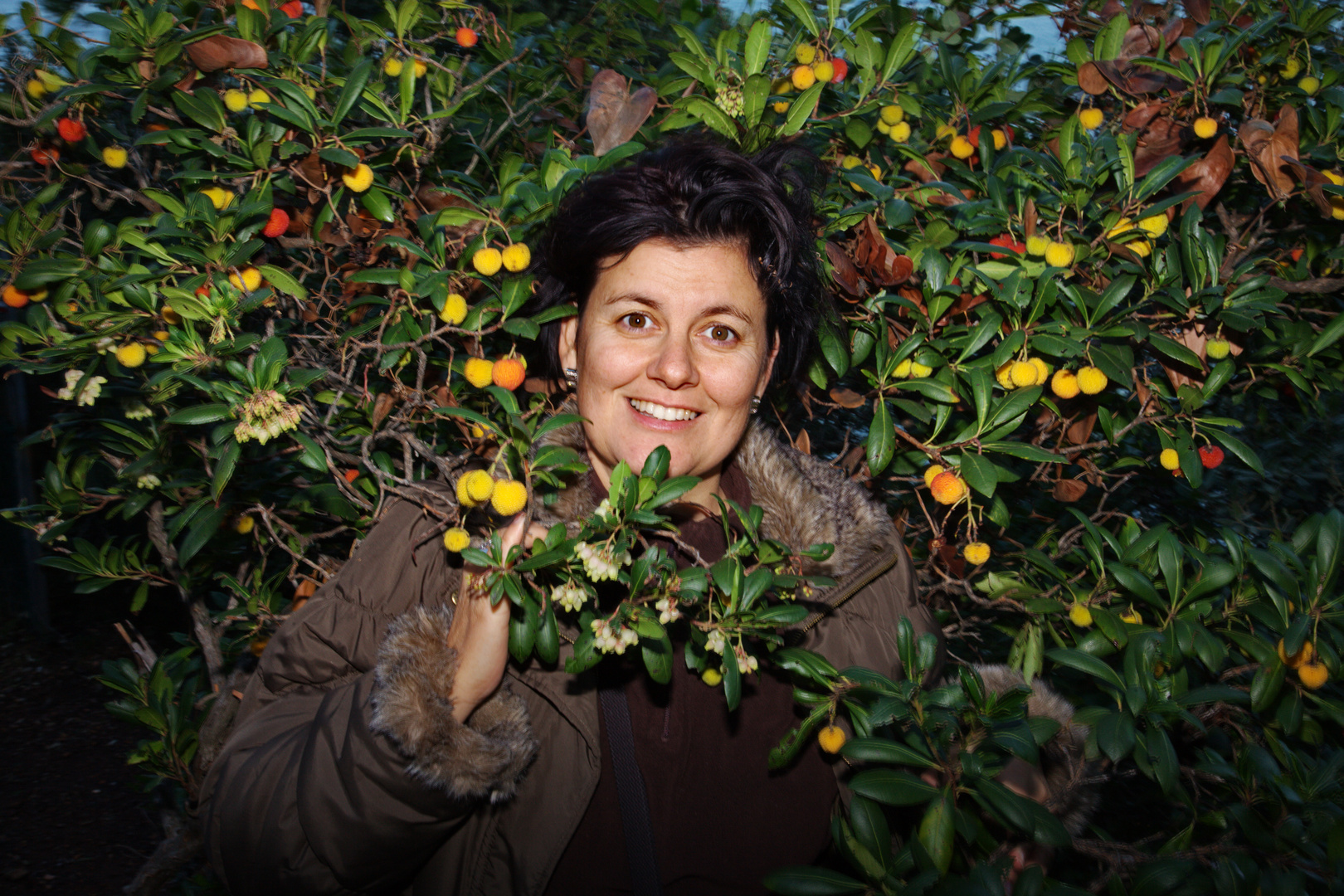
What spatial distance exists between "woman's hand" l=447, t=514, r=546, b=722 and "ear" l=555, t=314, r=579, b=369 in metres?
0.56

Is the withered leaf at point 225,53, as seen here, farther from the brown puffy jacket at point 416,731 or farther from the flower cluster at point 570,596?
the flower cluster at point 570,596

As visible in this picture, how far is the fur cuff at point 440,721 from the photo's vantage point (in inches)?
46.3

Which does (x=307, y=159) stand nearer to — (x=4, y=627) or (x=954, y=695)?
(x=954, y=695)

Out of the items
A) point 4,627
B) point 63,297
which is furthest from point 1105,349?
point 4,627

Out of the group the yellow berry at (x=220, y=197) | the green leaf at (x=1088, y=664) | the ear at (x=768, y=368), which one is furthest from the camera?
the ear at (x=768, y=368)

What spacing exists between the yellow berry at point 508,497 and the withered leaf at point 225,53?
107 cm

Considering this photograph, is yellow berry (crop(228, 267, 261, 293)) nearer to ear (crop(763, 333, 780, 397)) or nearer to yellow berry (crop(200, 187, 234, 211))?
yellow berry (crop(200, 187, 234, 211))

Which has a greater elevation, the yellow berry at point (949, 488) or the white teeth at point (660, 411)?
A: the white teeth at point (660, 411)

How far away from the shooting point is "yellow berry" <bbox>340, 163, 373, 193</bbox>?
1598mm

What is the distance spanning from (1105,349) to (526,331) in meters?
1.07

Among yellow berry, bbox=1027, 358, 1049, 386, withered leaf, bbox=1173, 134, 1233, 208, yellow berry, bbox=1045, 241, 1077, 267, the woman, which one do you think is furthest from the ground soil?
withered leaf, bbox=1173, 134, 1233, 208

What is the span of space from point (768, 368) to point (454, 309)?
65 centimetres

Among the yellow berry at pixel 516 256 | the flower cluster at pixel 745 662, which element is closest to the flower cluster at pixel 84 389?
the yellow berry at pixel 516 256

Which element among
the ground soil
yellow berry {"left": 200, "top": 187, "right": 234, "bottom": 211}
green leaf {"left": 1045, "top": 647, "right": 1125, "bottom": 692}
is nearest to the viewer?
green leaf {"left": 1045, "top": 647, "right": 1125, "bottom": 692}
